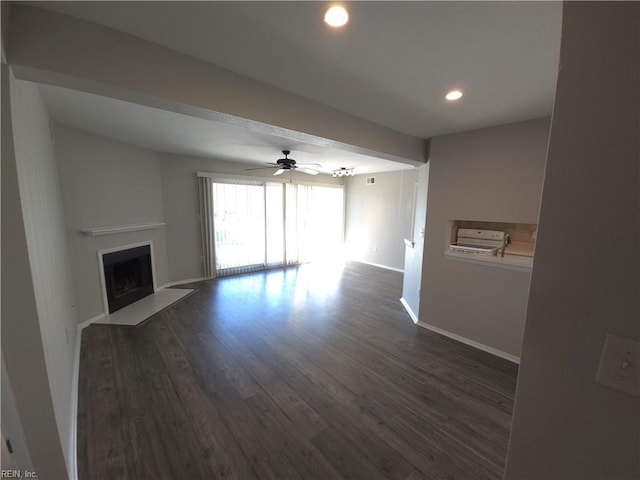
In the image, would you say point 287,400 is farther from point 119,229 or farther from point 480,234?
point 119,229

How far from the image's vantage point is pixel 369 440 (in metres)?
1.67

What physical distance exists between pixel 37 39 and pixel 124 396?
2372 mm

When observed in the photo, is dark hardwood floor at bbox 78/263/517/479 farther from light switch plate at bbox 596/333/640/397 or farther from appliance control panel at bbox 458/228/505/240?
light switch plate at bbox 596/333/640/397

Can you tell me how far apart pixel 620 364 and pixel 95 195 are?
4.51 meters

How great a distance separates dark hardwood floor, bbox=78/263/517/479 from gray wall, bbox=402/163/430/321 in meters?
0.43

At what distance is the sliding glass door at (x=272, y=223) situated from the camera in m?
5.26

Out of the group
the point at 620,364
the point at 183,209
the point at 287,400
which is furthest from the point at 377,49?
the point at 183,209

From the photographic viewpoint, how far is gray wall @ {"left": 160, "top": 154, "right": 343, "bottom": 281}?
448cm

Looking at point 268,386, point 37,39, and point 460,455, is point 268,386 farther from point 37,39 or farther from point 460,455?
point 37,39

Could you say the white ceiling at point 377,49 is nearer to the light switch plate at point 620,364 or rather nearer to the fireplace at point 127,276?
the light switch plate at point 620,364

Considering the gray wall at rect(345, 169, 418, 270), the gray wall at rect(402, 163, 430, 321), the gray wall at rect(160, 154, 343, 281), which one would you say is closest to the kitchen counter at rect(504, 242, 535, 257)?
the gray wall at rect(402, 163, 430, 321)

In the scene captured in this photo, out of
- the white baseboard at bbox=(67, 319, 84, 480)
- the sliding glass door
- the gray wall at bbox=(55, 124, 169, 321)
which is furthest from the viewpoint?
the sliding glass door

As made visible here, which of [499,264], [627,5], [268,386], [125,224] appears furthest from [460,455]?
[125,224]

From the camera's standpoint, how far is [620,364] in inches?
21.5
